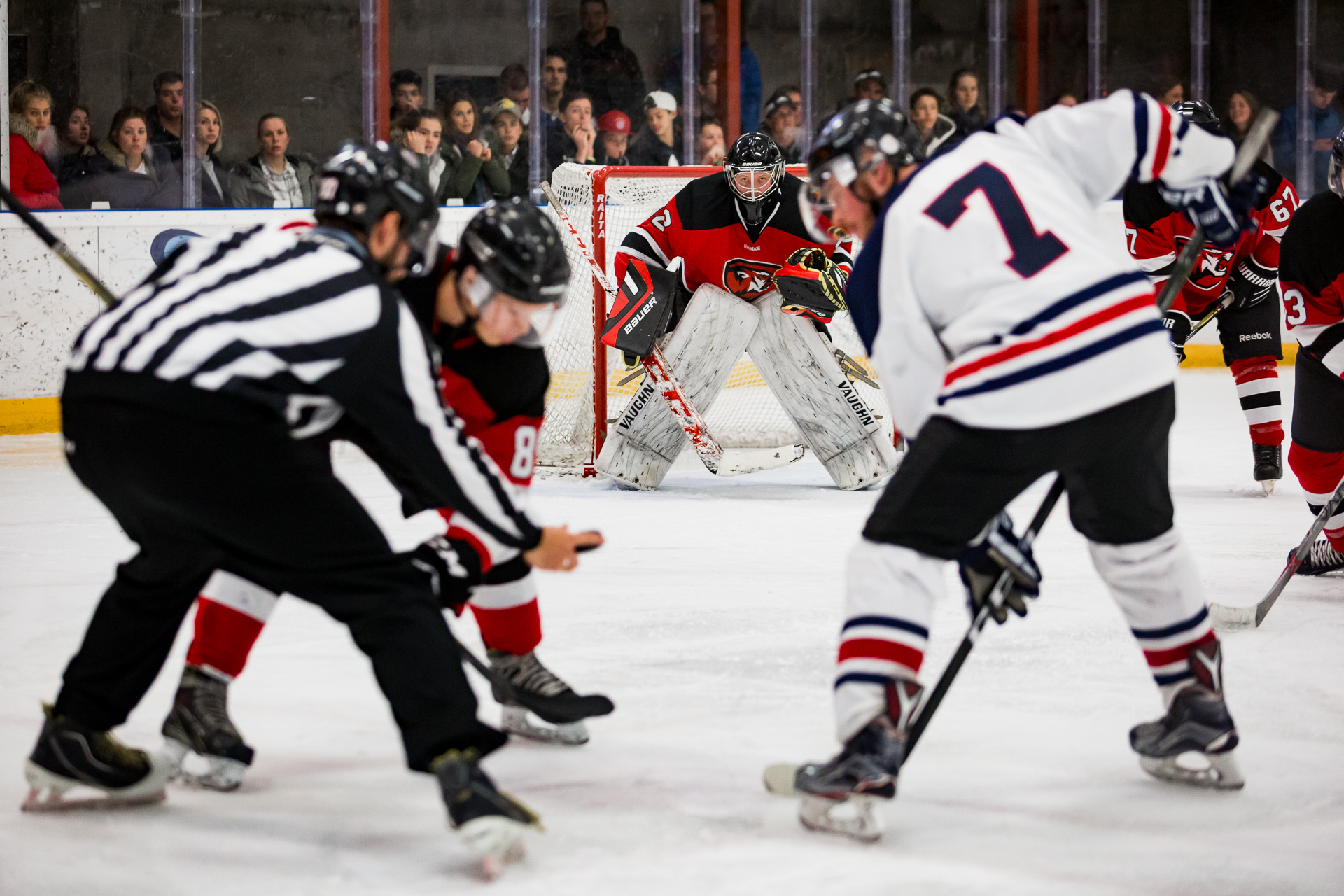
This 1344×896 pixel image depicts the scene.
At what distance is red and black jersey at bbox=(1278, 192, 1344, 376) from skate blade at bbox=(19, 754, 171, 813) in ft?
7.87

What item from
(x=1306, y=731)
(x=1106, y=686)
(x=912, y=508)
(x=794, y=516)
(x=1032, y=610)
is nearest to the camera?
(x=912, y=508)

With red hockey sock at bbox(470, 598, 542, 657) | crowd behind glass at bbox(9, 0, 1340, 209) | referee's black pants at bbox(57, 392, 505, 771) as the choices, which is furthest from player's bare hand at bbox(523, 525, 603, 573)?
crowd behind glass at bbox(9, 0, 1340, 209)

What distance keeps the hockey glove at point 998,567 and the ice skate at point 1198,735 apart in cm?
27

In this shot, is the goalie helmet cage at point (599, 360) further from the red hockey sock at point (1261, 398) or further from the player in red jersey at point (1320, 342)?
the player in red jersey at point (1320, 342)

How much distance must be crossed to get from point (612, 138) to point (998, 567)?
5639 millimetres

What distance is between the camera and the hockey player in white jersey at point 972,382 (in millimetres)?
1744

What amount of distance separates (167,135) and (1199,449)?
4345 millimetres

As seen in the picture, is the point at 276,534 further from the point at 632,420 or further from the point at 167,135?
the point at 167,135

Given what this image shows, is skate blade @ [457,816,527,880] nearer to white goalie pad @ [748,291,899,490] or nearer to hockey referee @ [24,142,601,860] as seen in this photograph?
hockey referee @ [24,142,601,860]

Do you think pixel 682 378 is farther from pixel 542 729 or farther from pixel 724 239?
pixel 542 729

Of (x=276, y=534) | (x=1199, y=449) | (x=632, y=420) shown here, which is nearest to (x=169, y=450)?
(x=276, y=534)

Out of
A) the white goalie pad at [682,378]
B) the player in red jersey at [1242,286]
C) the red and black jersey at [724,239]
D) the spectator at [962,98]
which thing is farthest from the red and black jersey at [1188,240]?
the spectator at [962,98]

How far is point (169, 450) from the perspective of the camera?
164 cm

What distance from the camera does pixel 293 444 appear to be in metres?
1.69
